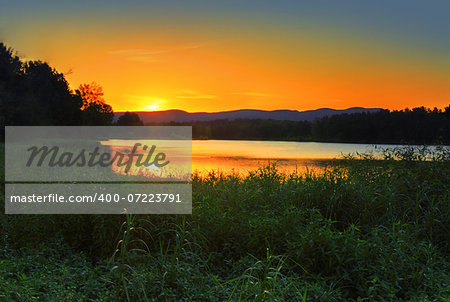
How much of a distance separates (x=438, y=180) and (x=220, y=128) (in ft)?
253

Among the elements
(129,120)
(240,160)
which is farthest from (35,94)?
(240,160)

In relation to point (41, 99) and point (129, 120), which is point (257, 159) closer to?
point (41, 99)

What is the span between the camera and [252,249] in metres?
6.25

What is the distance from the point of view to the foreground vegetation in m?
4.55

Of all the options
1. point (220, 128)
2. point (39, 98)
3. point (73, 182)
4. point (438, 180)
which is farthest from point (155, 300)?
point (220, 128)

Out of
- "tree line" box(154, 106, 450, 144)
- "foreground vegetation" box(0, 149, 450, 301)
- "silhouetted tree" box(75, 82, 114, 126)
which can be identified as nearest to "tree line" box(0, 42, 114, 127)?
"silhouetted tree" box(75, 82, 114, 126)

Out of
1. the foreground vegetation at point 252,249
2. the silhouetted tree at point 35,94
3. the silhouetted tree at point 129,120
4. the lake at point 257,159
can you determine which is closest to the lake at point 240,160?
the lake at point 257,159

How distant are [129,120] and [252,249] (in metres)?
68.5

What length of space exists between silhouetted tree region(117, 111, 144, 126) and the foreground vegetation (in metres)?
62.2

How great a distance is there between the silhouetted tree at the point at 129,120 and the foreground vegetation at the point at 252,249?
62.2 metres

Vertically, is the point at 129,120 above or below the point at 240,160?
above

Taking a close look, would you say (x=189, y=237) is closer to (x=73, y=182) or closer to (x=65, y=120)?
(x=73, y=182)

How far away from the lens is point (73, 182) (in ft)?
Answer: 25.5

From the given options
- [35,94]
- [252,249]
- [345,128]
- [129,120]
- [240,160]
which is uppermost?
[35,94]
